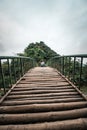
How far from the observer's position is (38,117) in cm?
274

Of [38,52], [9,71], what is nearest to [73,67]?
[9,71]

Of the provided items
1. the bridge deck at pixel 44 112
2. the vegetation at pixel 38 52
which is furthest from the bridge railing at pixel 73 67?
the vegetation at pixel 38 52

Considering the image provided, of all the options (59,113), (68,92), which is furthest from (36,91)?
(59,113)

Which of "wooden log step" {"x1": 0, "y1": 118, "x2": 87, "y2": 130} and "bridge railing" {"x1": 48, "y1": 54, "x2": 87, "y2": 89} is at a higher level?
"bridge railing" {"x1": 48, "y1": 54, "x2": 87, "y2": 89}

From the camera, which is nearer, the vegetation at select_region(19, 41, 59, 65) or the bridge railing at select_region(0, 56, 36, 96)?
the bridge railing at select_region(0, 56, 36, 96)

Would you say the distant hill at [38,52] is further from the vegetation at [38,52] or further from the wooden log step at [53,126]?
the wooden log step at [53,126]

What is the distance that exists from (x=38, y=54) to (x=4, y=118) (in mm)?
29369

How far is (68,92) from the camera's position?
13.8 ft

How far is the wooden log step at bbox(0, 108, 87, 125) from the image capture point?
8.80ft

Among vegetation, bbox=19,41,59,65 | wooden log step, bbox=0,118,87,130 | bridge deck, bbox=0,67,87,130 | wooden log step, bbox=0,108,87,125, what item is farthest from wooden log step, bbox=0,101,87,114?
vegetation, bbox=19,41,59,65

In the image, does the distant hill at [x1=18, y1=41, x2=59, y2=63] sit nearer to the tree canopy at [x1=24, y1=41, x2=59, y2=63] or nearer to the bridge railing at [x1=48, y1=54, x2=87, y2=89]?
the tree canopy at [x1=24, y1=41, x2=59, y2=63]

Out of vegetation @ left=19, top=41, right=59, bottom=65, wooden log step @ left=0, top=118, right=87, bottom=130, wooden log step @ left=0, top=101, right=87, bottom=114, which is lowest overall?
wooden log step @ left=0, top=118, right=87, bottom=130

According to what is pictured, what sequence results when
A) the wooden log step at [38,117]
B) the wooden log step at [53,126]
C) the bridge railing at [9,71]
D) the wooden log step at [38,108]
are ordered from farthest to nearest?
the bridge railing at [9,71] → the wooden log step at [38,108] → the wooden log step at [38,117] → the wooden log step at [53,126]

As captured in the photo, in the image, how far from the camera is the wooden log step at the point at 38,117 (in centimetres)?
268
